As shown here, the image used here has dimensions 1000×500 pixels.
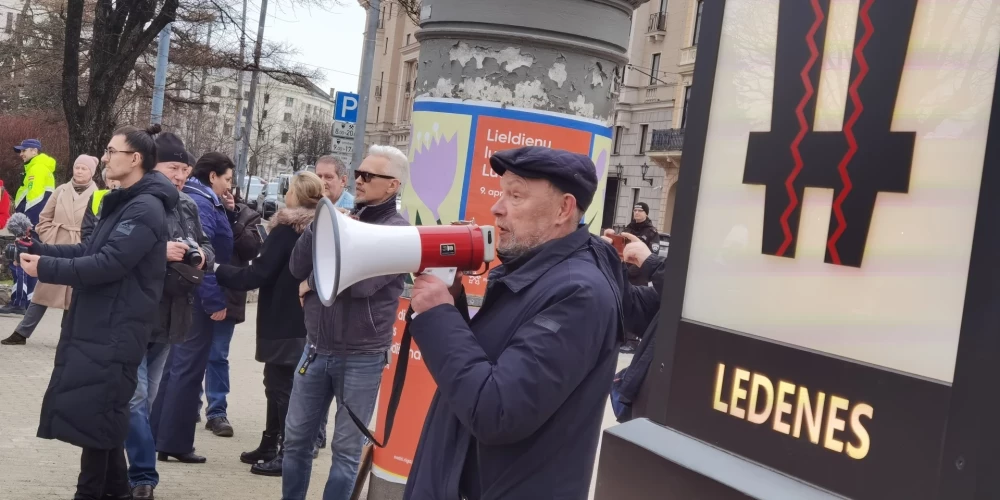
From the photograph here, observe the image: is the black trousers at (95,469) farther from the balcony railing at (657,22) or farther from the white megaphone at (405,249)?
the balcony railing at (657,22)

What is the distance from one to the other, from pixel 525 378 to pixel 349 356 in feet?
8.26

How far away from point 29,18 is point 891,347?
29970mm

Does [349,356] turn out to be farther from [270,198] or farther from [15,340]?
[270,198]

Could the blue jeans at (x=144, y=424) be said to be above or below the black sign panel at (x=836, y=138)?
below

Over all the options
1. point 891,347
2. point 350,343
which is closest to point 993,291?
point 891,347

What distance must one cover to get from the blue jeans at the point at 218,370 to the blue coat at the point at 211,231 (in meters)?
0.52

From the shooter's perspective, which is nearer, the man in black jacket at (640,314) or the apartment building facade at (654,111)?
the man in black jacket at (640,314)

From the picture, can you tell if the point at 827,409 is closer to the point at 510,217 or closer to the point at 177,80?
the point at 510,217

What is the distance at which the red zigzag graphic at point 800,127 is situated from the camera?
1.87m

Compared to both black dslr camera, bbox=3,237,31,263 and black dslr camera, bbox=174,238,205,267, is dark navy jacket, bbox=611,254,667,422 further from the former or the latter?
black dslr camera, bbox=3,237,31,263

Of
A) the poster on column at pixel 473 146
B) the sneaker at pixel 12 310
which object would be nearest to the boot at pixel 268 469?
the poster on column at pixel 473 146

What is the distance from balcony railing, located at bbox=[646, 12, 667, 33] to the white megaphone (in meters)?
40.9

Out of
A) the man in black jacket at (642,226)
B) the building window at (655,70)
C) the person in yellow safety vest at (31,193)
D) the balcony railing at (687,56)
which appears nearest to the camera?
the person in yellow safety vest at (31,193)

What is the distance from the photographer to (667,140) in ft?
131
